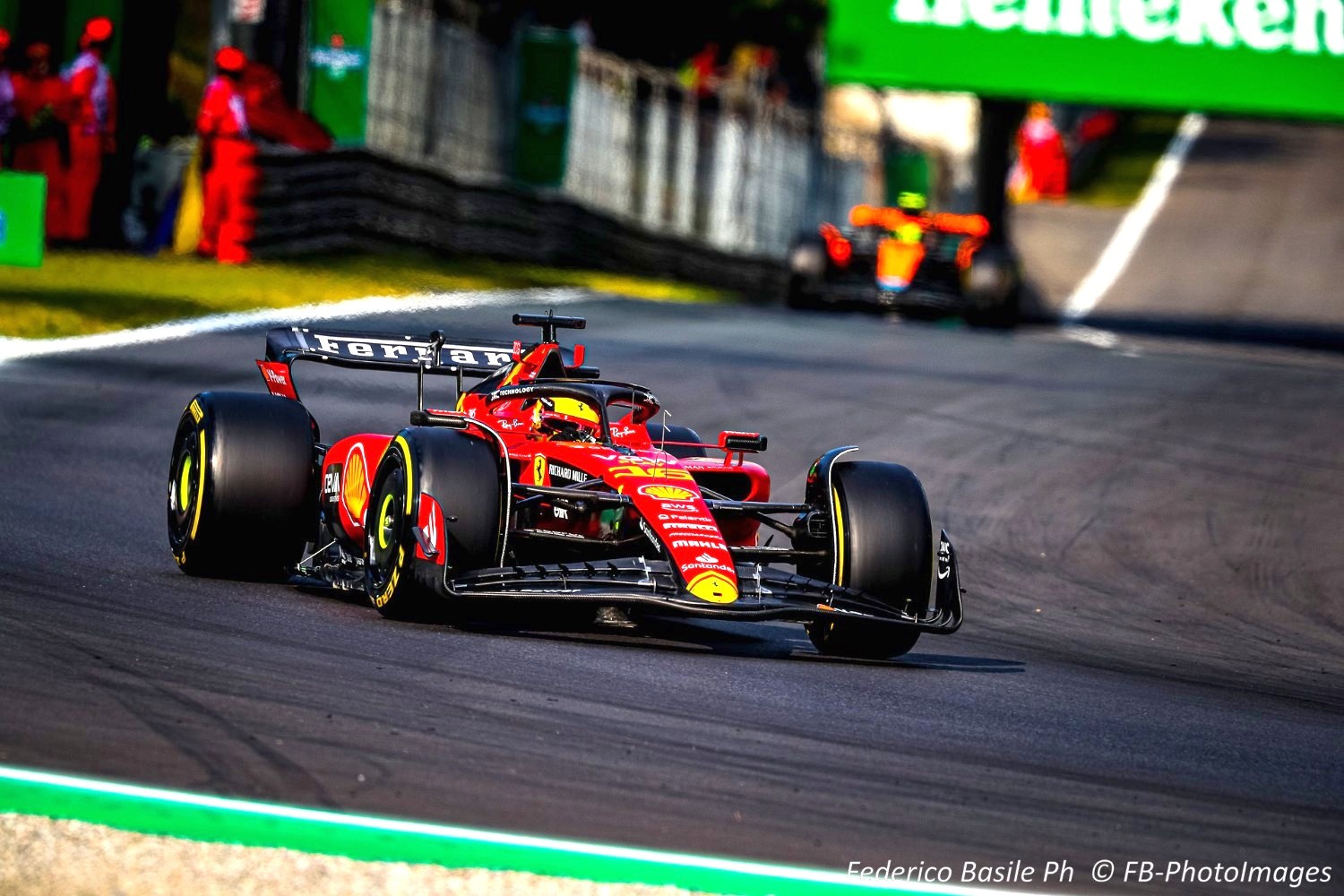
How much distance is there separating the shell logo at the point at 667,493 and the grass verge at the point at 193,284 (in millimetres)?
8895

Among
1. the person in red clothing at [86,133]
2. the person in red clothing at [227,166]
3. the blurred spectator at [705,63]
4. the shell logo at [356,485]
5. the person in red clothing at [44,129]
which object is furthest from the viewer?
the blurred spectator at [705,63]

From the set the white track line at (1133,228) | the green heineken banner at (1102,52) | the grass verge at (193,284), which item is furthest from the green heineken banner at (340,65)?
the white track line at (1133,228)

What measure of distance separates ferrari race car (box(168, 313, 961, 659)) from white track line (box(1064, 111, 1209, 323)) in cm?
2246

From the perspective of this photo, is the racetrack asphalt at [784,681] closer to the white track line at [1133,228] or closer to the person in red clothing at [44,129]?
the person in red clothing at [44,129]

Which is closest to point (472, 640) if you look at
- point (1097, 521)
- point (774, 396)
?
point (1097, 521)

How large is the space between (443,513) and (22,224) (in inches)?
412

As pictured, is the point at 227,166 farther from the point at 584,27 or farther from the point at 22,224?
the point at 584,27

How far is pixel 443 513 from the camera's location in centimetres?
761

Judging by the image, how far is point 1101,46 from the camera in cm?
2731

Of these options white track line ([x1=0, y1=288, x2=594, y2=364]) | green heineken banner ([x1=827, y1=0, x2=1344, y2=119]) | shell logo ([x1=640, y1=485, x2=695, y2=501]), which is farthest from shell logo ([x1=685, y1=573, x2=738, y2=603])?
green heineken banner ([x1=827, y1=0, x2=1344, y2=119])

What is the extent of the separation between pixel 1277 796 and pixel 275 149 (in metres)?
16.3

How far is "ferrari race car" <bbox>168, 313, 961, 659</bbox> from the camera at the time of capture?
300 inches

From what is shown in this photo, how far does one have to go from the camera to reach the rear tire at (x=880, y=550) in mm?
8055

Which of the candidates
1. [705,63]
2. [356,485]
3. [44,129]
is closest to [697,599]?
[356,485]
